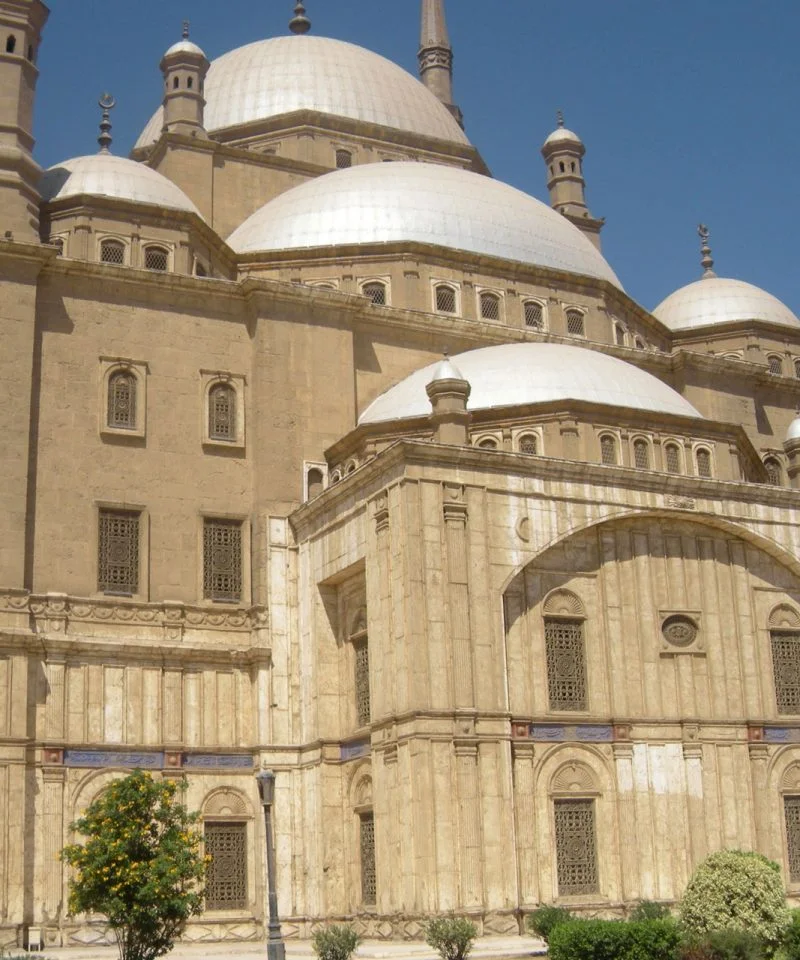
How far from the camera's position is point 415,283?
3253 centimetres

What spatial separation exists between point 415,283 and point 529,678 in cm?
1230

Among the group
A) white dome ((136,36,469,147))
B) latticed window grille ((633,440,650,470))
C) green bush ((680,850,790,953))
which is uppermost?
white dome ((136,36,469,147))

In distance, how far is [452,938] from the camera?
59.8 ft

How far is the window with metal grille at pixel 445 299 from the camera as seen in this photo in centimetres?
3275

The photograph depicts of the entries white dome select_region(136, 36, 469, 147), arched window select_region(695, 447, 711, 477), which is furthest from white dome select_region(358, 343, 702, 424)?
white dome select_region(136, 36, 469, 147)

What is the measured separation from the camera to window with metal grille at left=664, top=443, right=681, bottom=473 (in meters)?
28.3

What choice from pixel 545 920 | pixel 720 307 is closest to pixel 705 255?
pixel 720 307

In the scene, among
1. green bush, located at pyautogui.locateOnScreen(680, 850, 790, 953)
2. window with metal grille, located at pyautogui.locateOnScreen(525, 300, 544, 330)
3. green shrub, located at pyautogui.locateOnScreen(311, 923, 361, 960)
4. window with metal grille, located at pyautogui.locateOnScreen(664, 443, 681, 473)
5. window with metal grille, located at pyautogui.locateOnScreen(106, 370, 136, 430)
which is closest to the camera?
green bush, located at pyautogui.locateOnScreen(680, 850, 790, 953)

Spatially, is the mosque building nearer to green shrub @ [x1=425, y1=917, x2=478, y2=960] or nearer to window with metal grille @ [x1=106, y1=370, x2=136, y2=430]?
window with metal grille @ [x1=106, y1=370, x2=136, y2=430]

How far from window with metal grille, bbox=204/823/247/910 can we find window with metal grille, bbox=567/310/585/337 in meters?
15.2

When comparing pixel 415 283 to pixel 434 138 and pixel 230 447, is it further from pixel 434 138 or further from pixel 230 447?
pixel 434 138

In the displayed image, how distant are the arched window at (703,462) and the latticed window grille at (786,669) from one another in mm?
4353

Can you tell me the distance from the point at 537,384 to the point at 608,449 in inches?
75.1

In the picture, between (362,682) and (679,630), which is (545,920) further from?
(679,630)
